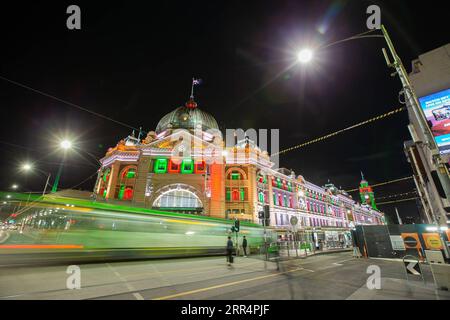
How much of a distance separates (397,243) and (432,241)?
2447 millimetres

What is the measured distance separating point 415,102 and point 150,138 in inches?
1767

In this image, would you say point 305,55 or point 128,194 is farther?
point 128,194

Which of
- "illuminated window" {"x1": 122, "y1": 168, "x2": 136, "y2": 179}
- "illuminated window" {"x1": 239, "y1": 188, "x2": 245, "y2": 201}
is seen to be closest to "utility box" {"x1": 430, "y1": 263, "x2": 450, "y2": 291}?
"illuminated window" {"x1": 239, "y1": 188, "x2": 245, "y2": 201}

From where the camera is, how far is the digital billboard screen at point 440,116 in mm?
12297

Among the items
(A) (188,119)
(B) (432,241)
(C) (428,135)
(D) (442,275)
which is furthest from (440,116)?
(A) (188,119)

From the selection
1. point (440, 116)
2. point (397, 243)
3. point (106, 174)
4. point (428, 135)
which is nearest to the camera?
point (428, 135)

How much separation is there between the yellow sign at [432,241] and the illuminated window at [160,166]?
34.1m

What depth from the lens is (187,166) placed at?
1458 inches

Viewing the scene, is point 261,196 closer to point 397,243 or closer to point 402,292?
point 397,243

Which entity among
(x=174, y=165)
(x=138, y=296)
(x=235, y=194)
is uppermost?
(x=174, y=165)

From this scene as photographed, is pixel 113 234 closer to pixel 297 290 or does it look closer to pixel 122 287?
pixel 122 287

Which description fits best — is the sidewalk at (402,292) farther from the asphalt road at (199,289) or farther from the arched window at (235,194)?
the arched window at (235,194)

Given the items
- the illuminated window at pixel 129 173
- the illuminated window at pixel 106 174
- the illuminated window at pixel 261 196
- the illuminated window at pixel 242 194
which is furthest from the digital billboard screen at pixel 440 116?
the illuminated window at pixel 106 174

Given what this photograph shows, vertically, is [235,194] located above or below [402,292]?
above
